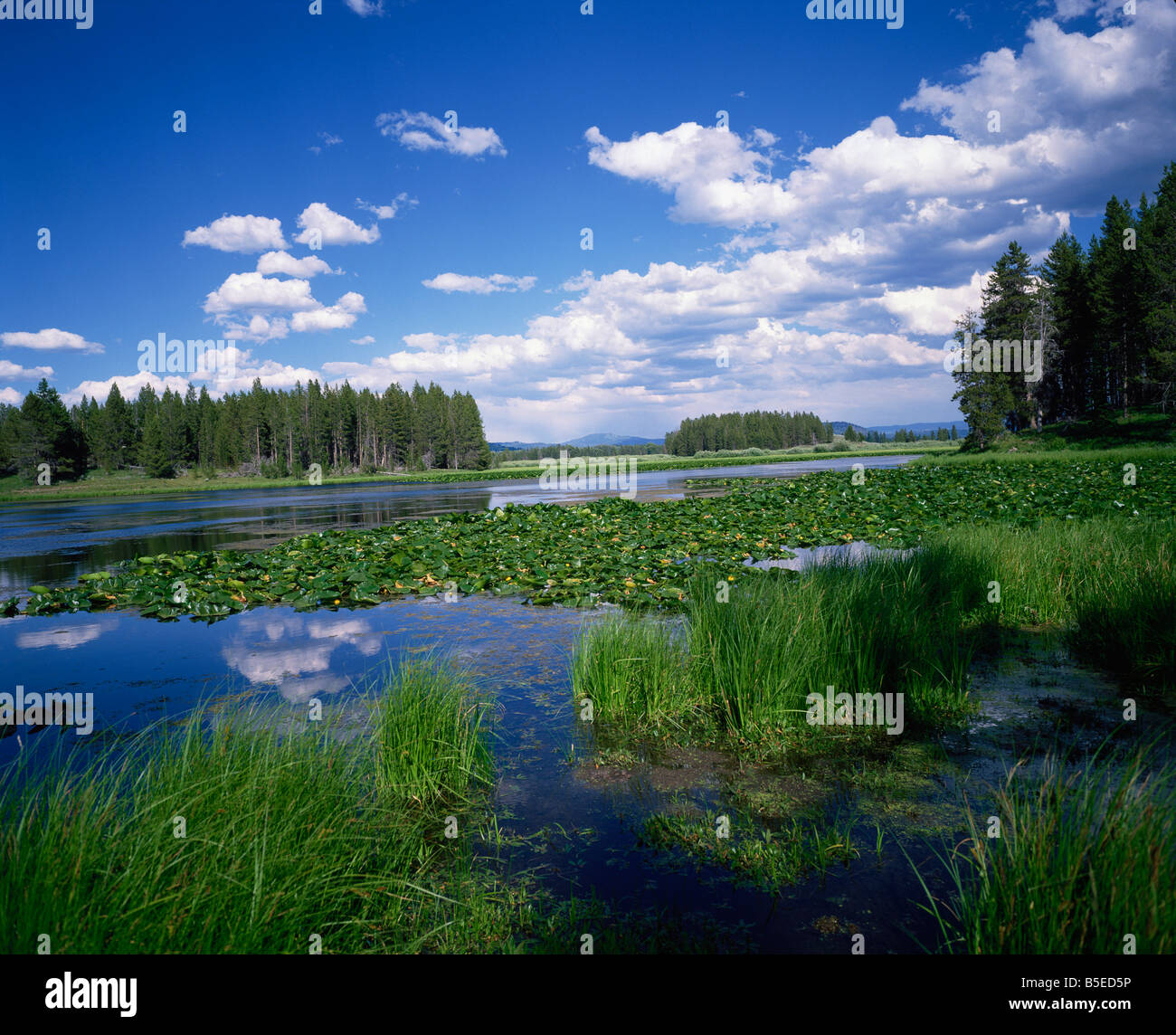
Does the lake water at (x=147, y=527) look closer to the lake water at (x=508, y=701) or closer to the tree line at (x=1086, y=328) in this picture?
the lake water at (x=508, y=701)

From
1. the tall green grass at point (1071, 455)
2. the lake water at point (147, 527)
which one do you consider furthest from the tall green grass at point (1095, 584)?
the tall green grass at point (1071, 455)

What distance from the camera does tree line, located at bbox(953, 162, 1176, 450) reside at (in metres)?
45.1

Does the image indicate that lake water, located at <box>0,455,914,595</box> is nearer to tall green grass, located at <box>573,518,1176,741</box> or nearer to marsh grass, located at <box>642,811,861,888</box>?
tall green grass, located at <box>573,518,1176,741</box>

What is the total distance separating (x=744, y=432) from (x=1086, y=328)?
108 metres

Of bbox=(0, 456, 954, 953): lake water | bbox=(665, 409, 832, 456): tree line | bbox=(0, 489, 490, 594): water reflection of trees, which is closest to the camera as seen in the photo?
bbox=(0, 456, 954, 953): lake water

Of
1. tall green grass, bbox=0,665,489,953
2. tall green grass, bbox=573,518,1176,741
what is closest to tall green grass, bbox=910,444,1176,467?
tall green grass, bbox=573,518,1176,741

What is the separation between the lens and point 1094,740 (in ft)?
19.0

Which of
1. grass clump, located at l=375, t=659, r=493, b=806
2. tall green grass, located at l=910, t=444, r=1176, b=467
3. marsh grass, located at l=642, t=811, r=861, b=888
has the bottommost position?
marsh grass, located at l=642, t=811, r=861, b=888

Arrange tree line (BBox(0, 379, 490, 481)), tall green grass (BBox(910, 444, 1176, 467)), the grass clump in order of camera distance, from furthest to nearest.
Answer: tree line (BBox(0, 379, 490, 481))
tall green grass (BBox(910, 444, 1176, 467))
the grass clump

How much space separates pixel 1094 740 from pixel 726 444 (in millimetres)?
159650

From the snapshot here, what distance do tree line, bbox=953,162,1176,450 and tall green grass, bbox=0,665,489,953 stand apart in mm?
55574

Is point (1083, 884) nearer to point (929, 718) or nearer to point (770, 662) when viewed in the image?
point (770, 662)

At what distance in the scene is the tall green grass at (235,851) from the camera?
114 inches

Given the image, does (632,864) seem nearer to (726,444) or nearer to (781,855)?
(781,855)
